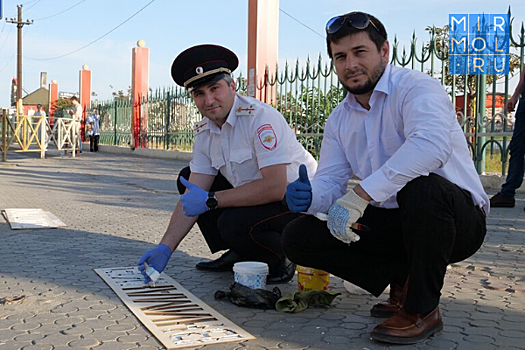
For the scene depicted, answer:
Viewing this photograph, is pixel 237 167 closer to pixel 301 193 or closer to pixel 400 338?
pixel 301 193

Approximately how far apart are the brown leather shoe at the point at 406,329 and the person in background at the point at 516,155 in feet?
14.4

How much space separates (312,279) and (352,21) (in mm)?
1340

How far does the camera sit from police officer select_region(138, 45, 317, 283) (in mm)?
3430

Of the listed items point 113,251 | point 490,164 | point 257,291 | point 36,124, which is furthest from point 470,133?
point 36,124

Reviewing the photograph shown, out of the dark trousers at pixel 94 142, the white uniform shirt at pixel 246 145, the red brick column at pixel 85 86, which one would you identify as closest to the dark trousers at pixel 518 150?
the white uniform shirt at pixel 246 145

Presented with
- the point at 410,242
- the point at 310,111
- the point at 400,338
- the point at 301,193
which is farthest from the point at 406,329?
the point at 310,111

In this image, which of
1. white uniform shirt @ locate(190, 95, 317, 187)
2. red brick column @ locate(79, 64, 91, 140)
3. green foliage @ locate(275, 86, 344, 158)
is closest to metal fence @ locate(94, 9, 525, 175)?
green foliage @ locate(275, 86, 344, 158)

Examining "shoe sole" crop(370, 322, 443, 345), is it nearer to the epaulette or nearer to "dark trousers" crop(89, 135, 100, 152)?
the epaulette

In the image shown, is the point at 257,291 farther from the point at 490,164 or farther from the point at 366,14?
the point at 490,164

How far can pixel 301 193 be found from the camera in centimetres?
274

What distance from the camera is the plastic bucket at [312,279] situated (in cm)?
326

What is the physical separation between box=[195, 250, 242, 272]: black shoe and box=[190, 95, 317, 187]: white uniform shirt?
1.72 ft

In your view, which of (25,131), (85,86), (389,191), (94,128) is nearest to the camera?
(389,191)

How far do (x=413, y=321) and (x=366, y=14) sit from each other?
131 cm
